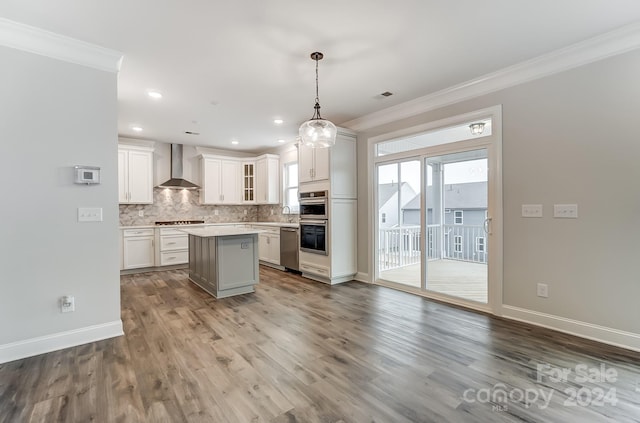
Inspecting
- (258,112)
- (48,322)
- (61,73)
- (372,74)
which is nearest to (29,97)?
(61,73)

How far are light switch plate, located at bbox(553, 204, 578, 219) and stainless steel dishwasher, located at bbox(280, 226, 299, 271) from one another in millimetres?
3850

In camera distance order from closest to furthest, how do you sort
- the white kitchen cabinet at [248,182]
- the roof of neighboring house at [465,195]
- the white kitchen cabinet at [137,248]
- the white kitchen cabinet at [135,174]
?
the roof of neighboring house at [465,195], the white kitchen cabinet at [137,248], the white kitchen cabinet at [135,174], the white kitchen cabinet at [248,182]

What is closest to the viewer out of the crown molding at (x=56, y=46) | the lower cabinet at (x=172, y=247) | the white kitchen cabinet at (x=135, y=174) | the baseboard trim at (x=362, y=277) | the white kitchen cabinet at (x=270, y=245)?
the crown molding at (x=56, y=46)

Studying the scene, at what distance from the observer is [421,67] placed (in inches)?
123

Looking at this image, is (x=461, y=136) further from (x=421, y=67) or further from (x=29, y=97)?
(x=29, y=97)

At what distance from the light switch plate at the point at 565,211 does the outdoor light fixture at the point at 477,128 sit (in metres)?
1.18

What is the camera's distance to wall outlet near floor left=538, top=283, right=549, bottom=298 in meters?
2.98

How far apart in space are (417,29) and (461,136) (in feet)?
5.56

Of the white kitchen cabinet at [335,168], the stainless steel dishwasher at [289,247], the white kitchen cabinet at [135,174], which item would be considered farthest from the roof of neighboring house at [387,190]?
the white kitchen cabinet at [135,174]

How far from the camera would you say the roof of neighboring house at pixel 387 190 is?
483 cm

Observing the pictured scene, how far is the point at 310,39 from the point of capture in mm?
2586

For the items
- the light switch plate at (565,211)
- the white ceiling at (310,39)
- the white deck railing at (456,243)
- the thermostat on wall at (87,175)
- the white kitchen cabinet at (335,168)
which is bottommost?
the white deck railing at (456,243)

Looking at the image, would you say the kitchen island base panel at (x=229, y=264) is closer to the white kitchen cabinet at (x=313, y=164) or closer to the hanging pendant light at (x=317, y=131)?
the white kitchen cabinet at (x=313, y=164)

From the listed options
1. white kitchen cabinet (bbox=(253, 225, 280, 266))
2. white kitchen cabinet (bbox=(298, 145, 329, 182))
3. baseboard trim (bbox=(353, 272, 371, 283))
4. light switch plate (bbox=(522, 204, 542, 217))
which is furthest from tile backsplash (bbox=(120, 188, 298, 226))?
light switch plate (bbox=(522, 204, 542, 217))
